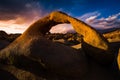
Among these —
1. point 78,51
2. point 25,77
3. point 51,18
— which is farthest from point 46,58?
point 51,18

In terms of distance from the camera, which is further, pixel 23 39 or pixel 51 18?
pixel 51 18

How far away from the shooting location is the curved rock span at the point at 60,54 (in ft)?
20.5

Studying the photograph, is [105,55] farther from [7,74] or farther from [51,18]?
[7,74]

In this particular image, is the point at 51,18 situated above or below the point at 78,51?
above

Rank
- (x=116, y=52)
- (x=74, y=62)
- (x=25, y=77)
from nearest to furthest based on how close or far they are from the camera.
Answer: (x=25, y=77) < (x=74, y=62) < (x=116, y=52)

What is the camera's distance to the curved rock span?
6.25 m

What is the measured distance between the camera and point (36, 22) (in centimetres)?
756

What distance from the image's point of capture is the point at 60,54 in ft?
21.3

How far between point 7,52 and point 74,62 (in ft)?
5.13

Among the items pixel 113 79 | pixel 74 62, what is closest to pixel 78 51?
pixel 74 62

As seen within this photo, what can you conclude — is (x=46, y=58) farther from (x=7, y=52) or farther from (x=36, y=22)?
(x=36, y=22)

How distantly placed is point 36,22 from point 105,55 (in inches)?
80.7

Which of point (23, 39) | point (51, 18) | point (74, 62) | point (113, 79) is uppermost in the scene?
point (51, 18)

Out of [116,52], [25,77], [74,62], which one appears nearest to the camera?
[25,77]
